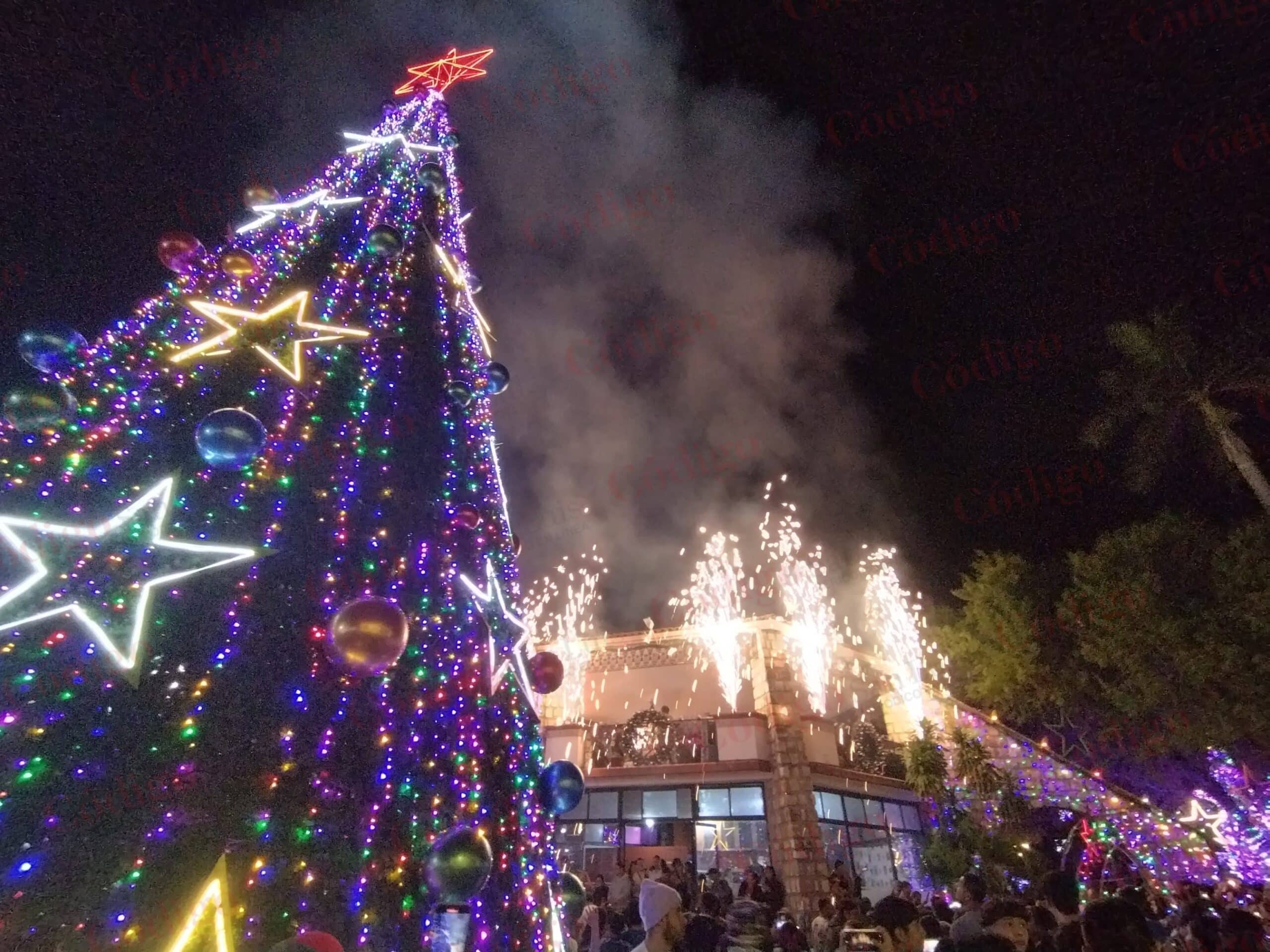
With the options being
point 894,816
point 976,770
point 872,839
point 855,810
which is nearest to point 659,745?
point 855,810

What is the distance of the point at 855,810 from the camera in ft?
59.1

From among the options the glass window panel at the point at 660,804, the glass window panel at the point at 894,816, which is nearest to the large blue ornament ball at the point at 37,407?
the glass window panel at the point at 660,804

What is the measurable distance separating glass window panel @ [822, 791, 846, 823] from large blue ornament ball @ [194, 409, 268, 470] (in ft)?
58.8

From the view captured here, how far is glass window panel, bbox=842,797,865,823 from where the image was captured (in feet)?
58.3

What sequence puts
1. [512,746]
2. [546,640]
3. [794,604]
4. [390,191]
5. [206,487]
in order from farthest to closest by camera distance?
[546,640], [794,604], [390,191], [512,746], [206,487]

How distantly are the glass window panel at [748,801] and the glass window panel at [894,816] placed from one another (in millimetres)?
4857

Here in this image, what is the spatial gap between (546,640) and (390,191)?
59.3 feet

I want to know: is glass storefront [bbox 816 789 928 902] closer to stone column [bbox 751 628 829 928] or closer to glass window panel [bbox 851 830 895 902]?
glass window panel [bbox 851 830 895 902]

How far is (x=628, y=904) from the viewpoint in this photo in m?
10.6

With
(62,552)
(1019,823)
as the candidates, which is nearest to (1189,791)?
(1019,823)

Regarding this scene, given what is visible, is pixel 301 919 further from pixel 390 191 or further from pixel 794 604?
pixel 794 604

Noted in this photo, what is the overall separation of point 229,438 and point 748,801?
17175 mm

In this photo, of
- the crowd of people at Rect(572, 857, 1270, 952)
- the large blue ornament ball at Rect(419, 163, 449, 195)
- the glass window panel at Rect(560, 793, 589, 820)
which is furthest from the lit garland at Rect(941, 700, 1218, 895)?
the large blue ornament ball at Rect(419, 163, 449, 195)

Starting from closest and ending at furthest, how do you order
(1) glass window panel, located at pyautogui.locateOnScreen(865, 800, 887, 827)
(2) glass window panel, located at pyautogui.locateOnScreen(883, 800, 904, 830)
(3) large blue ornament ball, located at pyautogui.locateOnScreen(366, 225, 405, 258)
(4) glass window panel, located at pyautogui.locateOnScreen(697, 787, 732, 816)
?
(3) large blue ornament ball, located at pyautogui.locateOnScreen(366, 225, 405, 258) < (4) glass window panel, located at pyautogui.locateOnScreen(697, 787, 732, 816) < (1) glass window panel, located at pyautogui.locateOnScreen(865, 800, 887, 827) < (2) glass window panel, located at pyautogui.locateOnScreen(883, 800, 904, 830)
